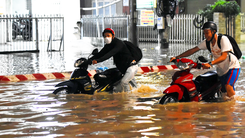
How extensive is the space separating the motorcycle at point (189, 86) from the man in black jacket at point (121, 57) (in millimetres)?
1437

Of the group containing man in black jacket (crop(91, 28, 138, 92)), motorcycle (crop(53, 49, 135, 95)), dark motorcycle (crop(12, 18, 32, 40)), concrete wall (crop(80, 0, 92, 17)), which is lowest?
motorcycle (crop(53, 49, 135, 95))

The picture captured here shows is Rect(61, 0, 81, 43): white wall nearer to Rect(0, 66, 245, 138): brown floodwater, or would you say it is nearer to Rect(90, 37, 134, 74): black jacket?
Rect(0, 66, 245, 138): brown floodwater

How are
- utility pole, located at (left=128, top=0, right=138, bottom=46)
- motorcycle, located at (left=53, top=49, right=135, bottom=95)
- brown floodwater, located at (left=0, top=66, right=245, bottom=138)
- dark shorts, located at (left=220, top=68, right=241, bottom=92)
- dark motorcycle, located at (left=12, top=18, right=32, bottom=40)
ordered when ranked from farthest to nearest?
dark motorcycle, located at (left=12, top=18, right=32, bottom=40)
utility pole, located at (left=128, top=0, right=138, bottom=46)
motorcycle, located at (left=53, top=49, right=135, bottom=95)
dark shorts, located at (left=220, top=68, right=241, bottom=92)
brown floodwater, located at (left=0, top=66, right=245, bottom=138)

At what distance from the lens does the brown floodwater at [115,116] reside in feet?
18.5

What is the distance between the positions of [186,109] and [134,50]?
230 cm

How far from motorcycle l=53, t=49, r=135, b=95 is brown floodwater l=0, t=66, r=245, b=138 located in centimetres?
15

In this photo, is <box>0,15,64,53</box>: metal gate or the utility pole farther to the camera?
<box>0,15,64,53</box>: metal gate

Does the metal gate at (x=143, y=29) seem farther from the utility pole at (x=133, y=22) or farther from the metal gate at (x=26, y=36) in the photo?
the utility pole at (x=133, y=22)

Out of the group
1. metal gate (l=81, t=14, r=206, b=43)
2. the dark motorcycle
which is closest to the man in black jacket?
the dark motorcycle

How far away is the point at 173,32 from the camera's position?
Answer: 102 feet

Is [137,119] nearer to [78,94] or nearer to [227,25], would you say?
[78,94]

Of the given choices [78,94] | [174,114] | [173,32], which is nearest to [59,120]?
[174,114]

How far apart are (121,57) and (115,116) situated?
244 centimetres

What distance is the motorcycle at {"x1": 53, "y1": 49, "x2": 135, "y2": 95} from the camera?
28.3 ft
